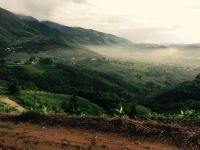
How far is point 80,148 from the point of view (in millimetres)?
19891

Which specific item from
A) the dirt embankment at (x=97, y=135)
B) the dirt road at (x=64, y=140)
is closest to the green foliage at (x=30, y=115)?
the dirt embankment at (x=97, y=135)

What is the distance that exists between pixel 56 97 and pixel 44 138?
16000 cm

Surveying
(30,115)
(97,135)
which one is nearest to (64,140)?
(97,135)

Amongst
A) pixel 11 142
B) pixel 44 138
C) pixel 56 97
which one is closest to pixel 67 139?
pixel 44 138

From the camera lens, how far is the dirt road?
19984 millimetres

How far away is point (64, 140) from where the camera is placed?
21.0m

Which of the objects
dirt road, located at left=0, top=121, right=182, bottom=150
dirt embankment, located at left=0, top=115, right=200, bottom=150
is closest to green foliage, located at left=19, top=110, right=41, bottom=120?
dirt embankment, located at left=0, top=115, right=200, bottom=150

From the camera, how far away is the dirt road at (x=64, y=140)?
20.0m

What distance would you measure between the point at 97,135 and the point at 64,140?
67.3 inches

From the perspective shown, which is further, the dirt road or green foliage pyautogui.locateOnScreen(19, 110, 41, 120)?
green foliage pyautogui.locateOnScreen(19, 110, 41, 120)

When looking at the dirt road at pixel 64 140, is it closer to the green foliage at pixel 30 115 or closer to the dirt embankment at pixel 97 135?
the dirt embankment at pixel 97 135

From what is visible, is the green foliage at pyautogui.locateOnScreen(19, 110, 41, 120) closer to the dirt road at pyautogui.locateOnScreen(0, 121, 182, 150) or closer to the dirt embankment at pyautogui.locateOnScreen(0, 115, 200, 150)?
the dirt embankment at pyautogui.locateOnScreen(0, 115, 200, 150)

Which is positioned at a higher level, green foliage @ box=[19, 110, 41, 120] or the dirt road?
green foliage @ box=[19, 110, 41, 120]

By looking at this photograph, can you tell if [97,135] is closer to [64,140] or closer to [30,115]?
[64,140]
